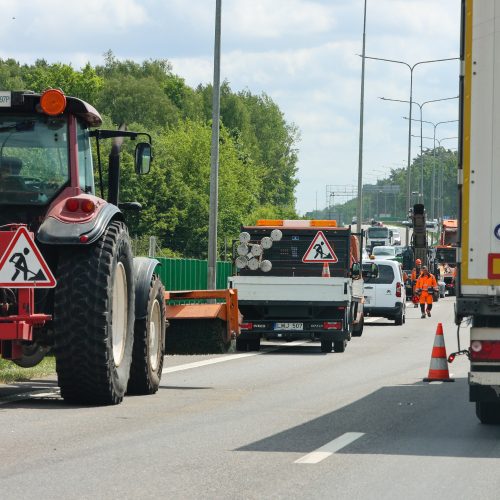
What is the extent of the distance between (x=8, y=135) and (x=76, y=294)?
193 cm

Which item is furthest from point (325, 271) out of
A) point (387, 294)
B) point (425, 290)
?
point (425, 290)

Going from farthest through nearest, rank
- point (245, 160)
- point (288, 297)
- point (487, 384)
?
1. point (245, 160)
2. point (288, 297)
3. point (487, 384)

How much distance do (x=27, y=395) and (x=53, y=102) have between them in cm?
319

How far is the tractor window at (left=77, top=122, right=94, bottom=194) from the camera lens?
14781 mm

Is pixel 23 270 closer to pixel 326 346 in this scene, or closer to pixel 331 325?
pixel 331 325

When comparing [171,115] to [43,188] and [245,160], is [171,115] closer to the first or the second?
[245,160]

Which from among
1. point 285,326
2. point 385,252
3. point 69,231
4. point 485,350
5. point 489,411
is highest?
point 69,231

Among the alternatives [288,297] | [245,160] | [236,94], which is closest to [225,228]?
[245,160]

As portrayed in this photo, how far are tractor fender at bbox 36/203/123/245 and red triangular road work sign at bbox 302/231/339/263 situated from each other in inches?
543

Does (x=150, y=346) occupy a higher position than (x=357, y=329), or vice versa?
(x=150, y=346)

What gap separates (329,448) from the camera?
11.3 m

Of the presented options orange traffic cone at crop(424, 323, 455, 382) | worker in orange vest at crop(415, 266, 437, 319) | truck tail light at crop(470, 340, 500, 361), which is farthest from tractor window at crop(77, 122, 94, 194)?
worker in orange vest at crop(415, 266, 437, 319)

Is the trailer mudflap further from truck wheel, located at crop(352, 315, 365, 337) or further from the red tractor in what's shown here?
truck wheel, located at crop(352, 315, 365, 337)

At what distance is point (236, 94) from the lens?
139000 millimetres
